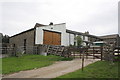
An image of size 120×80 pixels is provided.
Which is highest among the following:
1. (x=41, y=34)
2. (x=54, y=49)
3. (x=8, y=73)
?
Result: (x=41, y=34)

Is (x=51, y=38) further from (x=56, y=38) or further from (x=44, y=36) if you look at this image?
(x=44, y=36)

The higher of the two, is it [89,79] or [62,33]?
[62,33]

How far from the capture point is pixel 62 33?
2633cm

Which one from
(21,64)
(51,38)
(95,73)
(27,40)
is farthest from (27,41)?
(95,73)

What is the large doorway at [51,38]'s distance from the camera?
2260 centimetres

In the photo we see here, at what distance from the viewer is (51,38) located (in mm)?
23484

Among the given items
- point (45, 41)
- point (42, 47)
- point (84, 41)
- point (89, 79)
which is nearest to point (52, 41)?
point (45, 41)

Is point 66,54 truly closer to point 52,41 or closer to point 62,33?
point 52,41

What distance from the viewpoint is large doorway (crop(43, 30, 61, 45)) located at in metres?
22.6

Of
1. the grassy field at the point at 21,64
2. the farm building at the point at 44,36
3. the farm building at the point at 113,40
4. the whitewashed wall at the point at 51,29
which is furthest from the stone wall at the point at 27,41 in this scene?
the farm building at the point at 113,40

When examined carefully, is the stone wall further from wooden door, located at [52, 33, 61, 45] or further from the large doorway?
wooden door, located at [52, 33, 61, 45]

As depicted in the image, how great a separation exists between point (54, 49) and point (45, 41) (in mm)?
3308

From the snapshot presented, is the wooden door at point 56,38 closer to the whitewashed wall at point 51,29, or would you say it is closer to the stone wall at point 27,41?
the whitewashed wall at point 51,29

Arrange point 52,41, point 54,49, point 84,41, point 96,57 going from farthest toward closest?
1. point 84,41
2. point 52,41
3. point 54,49
4. point 96,57
